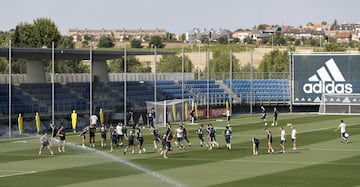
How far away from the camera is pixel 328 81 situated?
108875 mm

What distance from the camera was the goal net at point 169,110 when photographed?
8331 cm

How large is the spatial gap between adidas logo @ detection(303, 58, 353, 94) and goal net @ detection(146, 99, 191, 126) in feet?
78.6

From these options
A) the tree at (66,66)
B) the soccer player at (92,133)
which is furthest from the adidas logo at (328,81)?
the soccer player at (92,133)

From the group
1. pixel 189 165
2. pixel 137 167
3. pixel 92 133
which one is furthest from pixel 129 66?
pixel 137 167

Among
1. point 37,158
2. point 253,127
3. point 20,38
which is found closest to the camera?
point 37,158

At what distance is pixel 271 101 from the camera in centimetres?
11225

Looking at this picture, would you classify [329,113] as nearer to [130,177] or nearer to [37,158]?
[37,158]

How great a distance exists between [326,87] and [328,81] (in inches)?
32.1

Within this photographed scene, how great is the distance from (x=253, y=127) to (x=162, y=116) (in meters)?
8.70

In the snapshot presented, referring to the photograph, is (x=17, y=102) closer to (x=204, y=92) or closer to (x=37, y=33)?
(x=204, y=92)

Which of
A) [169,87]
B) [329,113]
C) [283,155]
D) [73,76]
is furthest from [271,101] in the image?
[283,155]

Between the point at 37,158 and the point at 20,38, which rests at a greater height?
the point at 20,38

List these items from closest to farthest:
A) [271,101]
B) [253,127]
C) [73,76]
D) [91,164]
→ [91,164]
[253,127]
[73,76]
[271,101]

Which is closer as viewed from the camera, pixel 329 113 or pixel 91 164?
pixel 91 164
